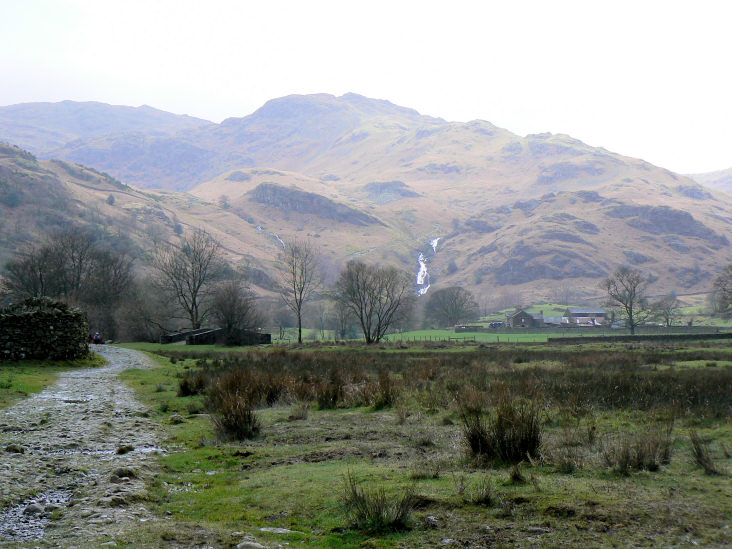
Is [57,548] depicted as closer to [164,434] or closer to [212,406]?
[164,434]

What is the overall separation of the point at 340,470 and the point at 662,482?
4.06 meters

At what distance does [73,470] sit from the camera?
27.5 feet

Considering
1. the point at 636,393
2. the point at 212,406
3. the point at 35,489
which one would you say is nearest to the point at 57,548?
the point at 35,489

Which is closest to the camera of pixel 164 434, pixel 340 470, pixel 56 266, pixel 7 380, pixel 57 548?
pixel 57 548

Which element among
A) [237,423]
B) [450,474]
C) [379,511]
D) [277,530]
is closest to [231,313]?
[237,423]

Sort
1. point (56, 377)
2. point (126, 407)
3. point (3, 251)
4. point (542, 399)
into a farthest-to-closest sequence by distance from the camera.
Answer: point (3, 251) < point (56, 377) < point (126, 407) < point (542, 399)

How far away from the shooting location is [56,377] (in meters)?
23.0

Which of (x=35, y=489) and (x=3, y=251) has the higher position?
(x=3, y=251)

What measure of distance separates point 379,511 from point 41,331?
26.1 m

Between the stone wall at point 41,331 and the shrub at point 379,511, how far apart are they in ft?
82.5

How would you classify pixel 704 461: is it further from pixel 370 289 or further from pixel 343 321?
pixel 343 321

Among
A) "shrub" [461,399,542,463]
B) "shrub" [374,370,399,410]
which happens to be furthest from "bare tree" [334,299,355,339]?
"shrub" [461,399,542,463]

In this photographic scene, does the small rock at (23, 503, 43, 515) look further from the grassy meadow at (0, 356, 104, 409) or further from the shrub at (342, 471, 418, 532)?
the grassy meadow at (0, 356, 104, 409)

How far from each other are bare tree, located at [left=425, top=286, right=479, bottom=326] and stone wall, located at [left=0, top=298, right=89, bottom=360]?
10443cm
